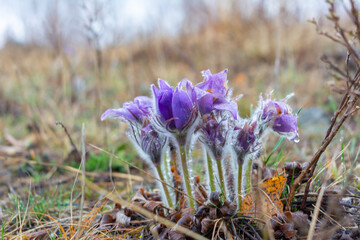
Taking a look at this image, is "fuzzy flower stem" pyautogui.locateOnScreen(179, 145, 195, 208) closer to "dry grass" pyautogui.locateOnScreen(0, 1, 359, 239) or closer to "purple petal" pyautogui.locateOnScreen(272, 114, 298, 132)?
"purple petal" pyautogui.locateOnScreen(272, 114, 298, 132)

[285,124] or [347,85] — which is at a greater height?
[347,85]

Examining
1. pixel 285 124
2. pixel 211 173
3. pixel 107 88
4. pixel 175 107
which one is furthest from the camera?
pixel 107 88

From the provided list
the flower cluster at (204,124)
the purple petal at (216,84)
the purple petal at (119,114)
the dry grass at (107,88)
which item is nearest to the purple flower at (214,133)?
the flower cluster at (204,124)

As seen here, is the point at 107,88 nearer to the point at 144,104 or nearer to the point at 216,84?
the point at 144,104

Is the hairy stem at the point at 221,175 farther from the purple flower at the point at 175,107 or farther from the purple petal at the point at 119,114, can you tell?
the purple petal at the point at 119,114

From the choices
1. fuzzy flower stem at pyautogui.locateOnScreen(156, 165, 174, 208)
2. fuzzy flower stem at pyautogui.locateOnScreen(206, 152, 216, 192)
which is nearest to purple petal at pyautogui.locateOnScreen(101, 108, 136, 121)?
fuzzy flower stem at pyautogui.locateOnScreen(156, 165, 174, 208)

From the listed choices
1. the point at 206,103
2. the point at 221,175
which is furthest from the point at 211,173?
the point at 206,103

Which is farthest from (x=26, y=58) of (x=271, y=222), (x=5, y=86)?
(x=271, y=222)
